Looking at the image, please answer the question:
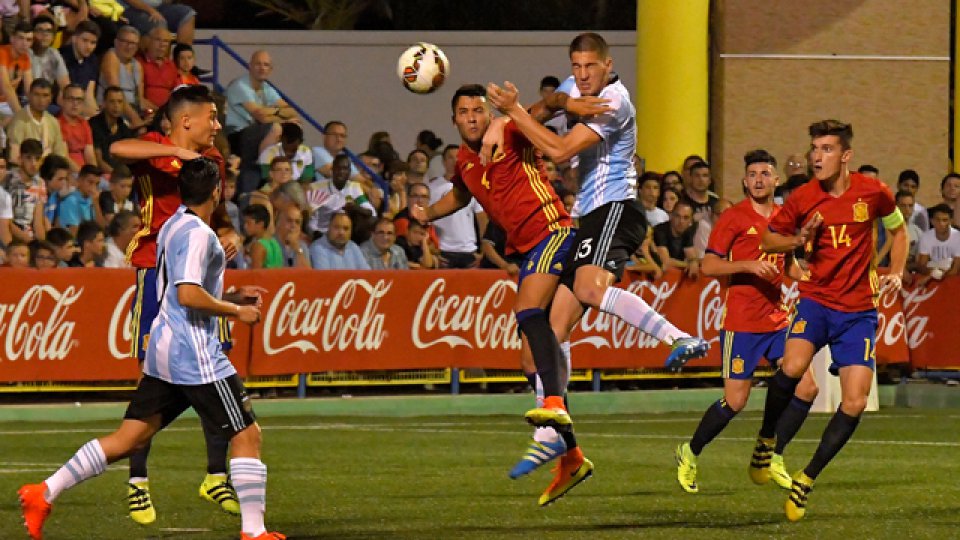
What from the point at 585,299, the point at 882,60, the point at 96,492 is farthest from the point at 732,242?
the point at 882,60

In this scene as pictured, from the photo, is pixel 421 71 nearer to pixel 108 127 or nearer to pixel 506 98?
pixel 506 98

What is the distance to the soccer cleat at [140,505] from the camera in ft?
38.7

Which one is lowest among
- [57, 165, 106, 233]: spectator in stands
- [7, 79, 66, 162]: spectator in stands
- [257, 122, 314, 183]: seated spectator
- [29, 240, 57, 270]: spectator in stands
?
[29, 240, 57, 270]: spectator in stands

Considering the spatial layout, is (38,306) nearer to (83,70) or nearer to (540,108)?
(83,70)

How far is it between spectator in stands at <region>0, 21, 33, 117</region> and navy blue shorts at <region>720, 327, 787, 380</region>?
33.6 ft

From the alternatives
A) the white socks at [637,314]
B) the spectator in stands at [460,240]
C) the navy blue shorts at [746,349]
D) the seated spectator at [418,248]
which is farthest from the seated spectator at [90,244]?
the white socks at [637,314]

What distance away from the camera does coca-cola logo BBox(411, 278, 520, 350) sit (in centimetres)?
2188

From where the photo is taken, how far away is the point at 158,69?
78.3 feet

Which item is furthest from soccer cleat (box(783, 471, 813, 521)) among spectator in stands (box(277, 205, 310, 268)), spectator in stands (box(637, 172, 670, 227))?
spectator in stands (box(637, 172, 670, 227))

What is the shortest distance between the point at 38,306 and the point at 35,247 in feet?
1.91

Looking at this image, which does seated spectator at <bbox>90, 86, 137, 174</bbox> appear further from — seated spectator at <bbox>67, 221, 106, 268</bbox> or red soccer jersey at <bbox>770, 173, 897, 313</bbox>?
red soccer jersey at <bbox>770, 173, 897, 313</bbox>

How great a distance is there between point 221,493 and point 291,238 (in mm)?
9768

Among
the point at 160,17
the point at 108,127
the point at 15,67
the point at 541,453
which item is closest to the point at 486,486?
the point at 541,453

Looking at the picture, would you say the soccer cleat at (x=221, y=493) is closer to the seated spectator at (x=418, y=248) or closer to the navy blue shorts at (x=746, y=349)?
the navy blue shorts at (x=746, y=349)
